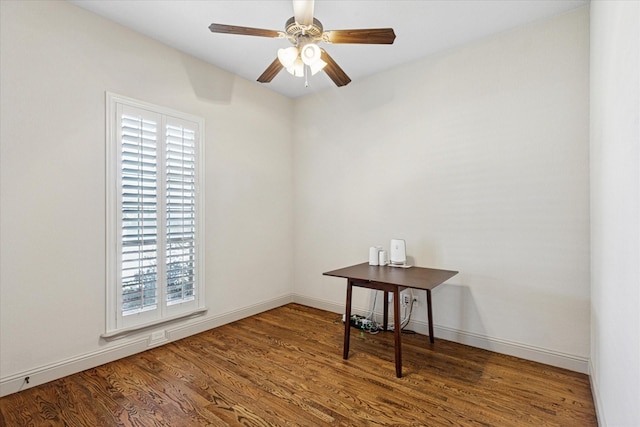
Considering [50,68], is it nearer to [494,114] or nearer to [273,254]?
[273,254]

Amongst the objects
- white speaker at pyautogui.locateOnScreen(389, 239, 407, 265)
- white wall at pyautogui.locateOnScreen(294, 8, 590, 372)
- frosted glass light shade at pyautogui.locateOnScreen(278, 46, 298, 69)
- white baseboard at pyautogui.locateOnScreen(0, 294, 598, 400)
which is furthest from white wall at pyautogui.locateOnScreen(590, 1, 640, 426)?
frosted glass light shade at pyautogui.locateOnScreen(278, 46, 298, 69)

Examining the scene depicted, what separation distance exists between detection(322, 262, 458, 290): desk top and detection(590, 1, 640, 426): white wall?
0.95m

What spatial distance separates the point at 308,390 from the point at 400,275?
1.14 meters

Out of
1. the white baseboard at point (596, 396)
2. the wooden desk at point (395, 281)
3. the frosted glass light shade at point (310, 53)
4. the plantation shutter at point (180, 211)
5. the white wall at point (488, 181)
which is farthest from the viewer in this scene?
the plantation shutter at point (180, 211)

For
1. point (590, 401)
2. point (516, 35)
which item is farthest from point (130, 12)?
point (590, 401)

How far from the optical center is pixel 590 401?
1987mm

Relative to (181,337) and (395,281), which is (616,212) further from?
(181,337)

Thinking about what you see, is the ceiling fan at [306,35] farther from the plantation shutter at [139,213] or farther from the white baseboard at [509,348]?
the white baseboard at [509,348]

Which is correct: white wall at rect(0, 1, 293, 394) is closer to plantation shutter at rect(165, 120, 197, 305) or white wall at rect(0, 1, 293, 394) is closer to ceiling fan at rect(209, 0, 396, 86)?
plantation shutter at rect(165, 120, 197, 305)

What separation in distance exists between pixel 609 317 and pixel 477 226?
4.26 feet

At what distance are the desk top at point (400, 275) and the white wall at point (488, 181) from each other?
31 cm

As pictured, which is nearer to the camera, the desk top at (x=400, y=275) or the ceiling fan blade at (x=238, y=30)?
the ceiling fan blade at (x=238, y=30)

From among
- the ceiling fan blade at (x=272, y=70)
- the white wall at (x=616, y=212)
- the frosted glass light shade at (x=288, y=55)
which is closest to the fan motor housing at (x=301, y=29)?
the frosted glass light shade at (x=288, y=55)

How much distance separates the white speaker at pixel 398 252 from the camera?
305cm
